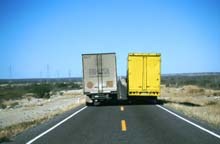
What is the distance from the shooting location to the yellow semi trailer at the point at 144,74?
1112 inches

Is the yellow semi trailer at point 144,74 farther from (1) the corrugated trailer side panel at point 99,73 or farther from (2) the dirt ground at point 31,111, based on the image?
(2) the dirt ground at point 31,111

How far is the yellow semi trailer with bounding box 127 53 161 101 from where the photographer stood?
28.2 meters

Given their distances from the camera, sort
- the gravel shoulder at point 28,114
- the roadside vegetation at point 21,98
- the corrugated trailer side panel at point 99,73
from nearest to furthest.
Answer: the roadside vegetation at point 21,98
the gravel shoulder at point 28,114
the corrugated trailer side panel at point 99,73

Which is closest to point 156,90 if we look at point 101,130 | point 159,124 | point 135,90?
point 135,90

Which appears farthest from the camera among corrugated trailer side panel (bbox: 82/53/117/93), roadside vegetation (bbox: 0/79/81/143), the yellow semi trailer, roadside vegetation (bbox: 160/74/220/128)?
the yellow semi trailer

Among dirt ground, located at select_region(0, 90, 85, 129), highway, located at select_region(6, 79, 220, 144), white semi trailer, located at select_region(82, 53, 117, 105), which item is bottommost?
dirt ground, located at select_region(0, 90, 85, 129)

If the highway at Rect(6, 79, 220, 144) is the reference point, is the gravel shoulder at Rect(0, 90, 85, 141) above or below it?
below

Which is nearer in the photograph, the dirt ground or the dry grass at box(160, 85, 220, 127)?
the dry grass at box(160, 85, 220, 127)

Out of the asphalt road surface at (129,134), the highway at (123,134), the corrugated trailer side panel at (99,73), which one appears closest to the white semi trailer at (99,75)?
the corrugated trailer side panel at (99,73)

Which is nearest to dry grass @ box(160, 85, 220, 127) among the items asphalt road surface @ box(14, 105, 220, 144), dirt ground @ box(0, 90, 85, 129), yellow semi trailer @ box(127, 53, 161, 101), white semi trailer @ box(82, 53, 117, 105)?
yellow semi trailer @ box(127, 53, 161, 101)

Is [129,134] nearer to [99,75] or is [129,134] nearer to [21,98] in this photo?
[99,75]

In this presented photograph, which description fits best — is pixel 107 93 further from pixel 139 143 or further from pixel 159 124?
pixel 139 143

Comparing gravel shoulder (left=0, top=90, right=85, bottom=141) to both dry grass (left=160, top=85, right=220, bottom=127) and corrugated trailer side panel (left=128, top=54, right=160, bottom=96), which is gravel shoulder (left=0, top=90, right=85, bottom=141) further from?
dry grass (left=160, top=85, right=220, bottom=127)

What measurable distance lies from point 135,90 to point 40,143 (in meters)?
17.9
